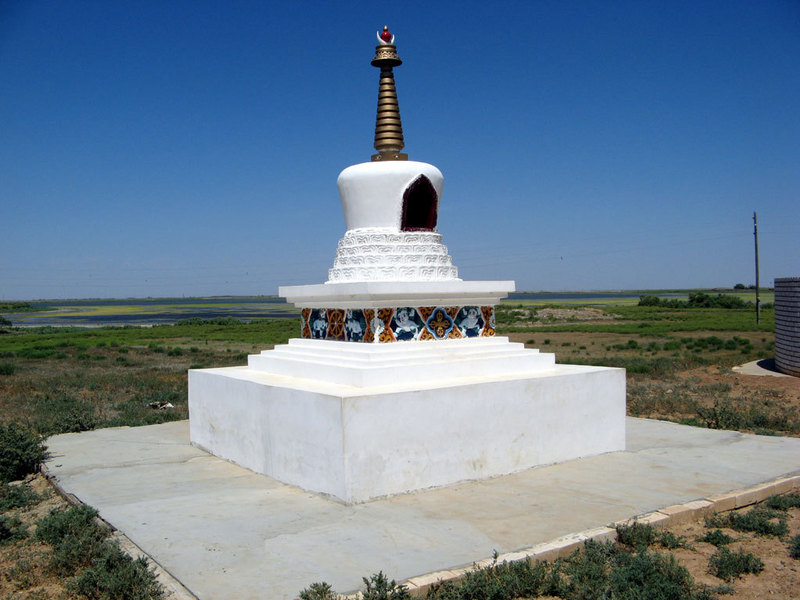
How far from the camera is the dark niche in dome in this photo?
8.62m

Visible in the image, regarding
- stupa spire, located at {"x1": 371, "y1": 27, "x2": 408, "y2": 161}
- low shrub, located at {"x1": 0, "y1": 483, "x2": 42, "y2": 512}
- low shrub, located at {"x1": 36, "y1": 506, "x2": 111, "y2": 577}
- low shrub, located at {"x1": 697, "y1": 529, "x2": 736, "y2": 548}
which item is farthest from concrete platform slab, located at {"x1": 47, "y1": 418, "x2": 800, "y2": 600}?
stupa spire, located at {"x1": 371, "y1": 27, "x2": 408, "y2": 161}

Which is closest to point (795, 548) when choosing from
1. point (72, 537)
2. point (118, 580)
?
point (118, 580)

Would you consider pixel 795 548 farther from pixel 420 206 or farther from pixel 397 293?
pixel 420 206

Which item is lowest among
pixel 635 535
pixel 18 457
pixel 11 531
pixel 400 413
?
pixel 11 531

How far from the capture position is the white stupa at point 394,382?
6.67 metres

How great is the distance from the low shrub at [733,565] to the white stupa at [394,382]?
8.62 ft

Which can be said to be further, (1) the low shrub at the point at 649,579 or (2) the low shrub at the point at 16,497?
(2) the low shrub at the point at 16,497

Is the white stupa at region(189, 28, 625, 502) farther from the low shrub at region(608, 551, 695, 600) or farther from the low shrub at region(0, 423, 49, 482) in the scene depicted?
the low shrub at region(608, 551, 695, 600)

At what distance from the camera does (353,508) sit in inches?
247

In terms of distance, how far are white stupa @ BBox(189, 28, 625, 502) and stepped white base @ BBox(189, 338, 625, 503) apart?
0.06 ft

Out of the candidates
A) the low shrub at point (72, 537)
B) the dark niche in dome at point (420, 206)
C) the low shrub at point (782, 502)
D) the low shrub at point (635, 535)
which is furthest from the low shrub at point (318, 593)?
the dark niche in dome at point (420, 206)

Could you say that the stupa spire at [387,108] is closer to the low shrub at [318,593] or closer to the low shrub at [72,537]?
the low shrub at [72,537]

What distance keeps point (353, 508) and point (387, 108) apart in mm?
5070

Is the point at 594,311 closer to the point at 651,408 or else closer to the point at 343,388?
the point at 651,408
